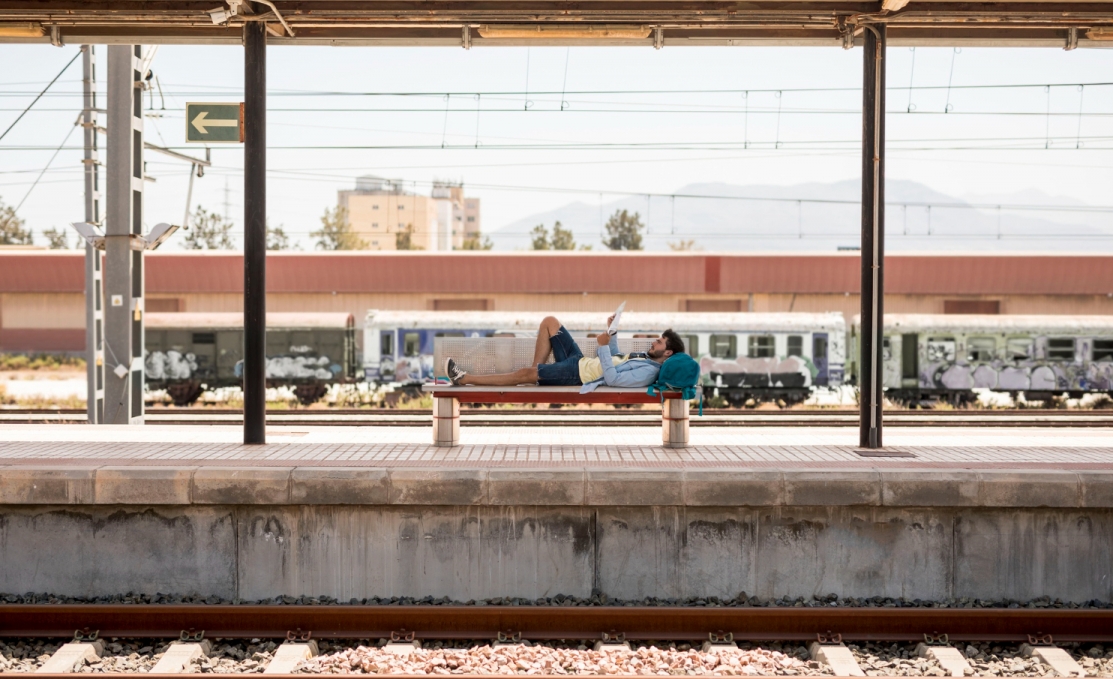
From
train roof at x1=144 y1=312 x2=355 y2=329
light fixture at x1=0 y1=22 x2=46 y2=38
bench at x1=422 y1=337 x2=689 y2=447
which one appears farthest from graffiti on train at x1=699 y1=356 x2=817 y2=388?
light fixture at x1=0 y1=22 x2=46 y2=38

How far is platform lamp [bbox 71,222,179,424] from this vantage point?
13414mm

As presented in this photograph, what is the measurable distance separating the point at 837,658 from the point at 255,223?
6.99 meters

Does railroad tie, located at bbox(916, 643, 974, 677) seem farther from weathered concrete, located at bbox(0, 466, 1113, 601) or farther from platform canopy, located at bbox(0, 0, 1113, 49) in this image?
platform canopy, located at bbox(0, 0, 1113, 49)

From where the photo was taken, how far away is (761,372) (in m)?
25.0

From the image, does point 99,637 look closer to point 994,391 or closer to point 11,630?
point 11,630

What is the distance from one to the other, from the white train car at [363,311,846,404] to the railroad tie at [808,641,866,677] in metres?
18.0

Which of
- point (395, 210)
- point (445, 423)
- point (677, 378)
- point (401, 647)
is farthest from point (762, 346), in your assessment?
point (395, 210)

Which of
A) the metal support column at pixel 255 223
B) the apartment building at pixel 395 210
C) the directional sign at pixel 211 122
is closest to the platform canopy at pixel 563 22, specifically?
the metal support column at pixel 255 223

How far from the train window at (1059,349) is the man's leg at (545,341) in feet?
69.3

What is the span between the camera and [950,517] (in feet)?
25.0

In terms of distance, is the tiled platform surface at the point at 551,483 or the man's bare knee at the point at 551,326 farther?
the man's bare knee at the point at 551,326

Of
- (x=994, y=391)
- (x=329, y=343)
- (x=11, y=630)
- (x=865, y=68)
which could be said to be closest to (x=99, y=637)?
(x=11, y=630)

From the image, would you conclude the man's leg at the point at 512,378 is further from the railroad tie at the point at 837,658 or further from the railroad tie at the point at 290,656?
the railroad tie at the point at 837,658

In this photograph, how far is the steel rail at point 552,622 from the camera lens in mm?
6758
